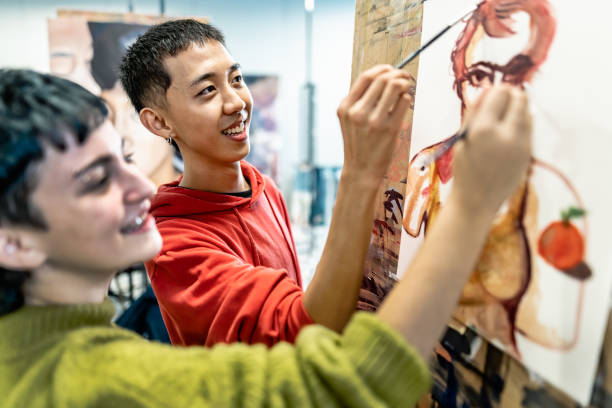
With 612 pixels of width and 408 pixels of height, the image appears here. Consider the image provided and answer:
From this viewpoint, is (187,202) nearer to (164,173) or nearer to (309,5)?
(164,173)

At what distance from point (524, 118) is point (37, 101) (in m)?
0.62

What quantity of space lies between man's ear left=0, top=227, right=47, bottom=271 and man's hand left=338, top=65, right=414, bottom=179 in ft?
1.52

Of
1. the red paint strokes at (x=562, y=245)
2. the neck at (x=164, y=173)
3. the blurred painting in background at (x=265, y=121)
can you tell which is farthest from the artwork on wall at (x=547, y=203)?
the blurred painting in background at (x=265, y=121)

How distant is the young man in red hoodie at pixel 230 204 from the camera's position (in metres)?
0.59

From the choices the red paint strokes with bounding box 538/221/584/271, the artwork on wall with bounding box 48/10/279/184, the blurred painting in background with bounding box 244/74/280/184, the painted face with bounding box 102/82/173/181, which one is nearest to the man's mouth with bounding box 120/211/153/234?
the red paint strokes with bounding box 538/221/584/271

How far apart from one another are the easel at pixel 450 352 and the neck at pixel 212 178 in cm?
37

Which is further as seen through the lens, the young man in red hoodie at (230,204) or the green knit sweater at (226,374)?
the young man in red hoodie at (230,204)

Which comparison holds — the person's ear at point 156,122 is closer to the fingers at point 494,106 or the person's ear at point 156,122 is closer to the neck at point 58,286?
the neck at point 58,286

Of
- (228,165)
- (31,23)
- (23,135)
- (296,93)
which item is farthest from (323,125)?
(23,135)

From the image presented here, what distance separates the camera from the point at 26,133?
511mm

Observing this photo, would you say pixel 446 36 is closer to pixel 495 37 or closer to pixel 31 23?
pixel 495 37

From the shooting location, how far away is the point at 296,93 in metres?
3.59

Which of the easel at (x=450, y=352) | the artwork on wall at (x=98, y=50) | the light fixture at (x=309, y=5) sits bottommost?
the easel at (x=450, y=352)

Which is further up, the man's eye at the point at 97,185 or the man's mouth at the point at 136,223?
the man's eye at the point at 97,185
